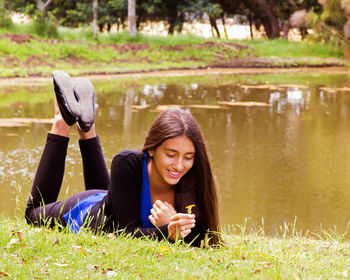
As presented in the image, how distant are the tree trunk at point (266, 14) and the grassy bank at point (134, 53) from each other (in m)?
2.60

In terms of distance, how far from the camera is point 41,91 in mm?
14023

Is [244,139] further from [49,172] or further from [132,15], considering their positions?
[132,15]

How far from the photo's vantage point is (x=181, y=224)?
2.95 m

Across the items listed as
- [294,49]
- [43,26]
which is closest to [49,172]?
[43,26]

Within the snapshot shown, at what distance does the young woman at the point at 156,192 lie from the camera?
3.12 m

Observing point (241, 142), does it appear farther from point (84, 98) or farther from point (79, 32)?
point (79, 32)

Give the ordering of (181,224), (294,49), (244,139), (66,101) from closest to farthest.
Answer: (181,224) → (66,101) → (244,139) → (294,49)

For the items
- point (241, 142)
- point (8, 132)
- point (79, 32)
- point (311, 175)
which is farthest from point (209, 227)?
point (79, 32)

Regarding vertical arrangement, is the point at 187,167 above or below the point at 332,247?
above

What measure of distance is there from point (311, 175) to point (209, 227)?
3.87 meters

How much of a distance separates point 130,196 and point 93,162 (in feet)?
3.44

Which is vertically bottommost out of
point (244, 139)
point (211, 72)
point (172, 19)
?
point (244, 139)

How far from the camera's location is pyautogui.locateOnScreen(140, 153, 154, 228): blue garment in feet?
10.6

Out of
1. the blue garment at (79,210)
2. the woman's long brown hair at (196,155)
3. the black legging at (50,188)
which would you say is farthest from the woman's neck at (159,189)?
the black legging at (50,188)
